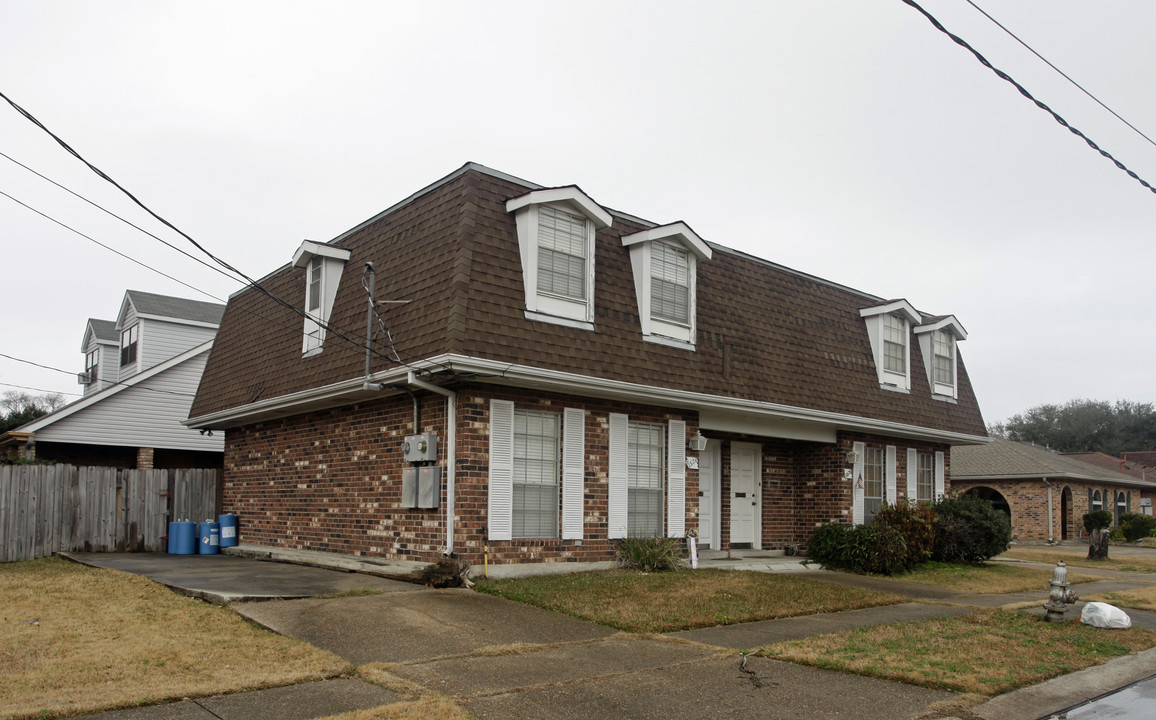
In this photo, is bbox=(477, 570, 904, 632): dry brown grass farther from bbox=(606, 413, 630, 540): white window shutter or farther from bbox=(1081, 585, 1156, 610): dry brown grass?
bbox=(1081, 585, 1156, 610): dry brown grass

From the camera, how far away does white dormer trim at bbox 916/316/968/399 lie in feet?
63.3

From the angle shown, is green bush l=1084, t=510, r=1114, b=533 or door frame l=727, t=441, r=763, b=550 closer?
door frame l=727, t=441, r=763, b=550

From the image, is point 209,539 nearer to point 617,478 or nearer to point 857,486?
point 617,478

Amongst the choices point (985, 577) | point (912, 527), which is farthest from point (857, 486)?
point (985, 577)

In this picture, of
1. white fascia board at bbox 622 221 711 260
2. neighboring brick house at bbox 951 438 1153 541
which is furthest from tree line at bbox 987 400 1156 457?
white fascia board at bbox 622 221 711 260

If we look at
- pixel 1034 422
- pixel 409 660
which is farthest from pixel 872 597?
pixel 1034 422

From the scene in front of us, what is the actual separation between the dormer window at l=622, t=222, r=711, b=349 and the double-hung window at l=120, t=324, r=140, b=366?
19962 mm

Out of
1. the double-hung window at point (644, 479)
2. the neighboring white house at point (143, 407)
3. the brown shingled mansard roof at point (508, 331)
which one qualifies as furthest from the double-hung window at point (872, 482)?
the neighboring white house at point (143, 407)

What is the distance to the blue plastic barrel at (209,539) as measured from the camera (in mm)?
16609

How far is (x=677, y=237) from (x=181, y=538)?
10710mm

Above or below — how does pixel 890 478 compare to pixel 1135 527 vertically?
above

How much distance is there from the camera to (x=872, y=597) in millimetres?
11453

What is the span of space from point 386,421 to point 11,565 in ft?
22.7

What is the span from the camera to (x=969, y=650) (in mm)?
8281
